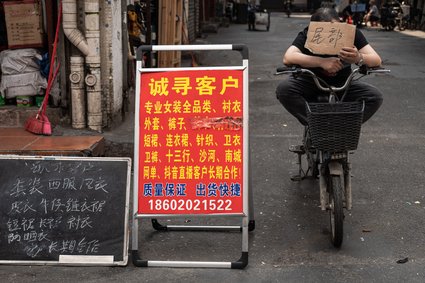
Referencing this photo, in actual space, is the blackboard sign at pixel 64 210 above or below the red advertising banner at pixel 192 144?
below

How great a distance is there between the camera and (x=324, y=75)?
16.6 ft

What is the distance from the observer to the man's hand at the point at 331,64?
4738 mm

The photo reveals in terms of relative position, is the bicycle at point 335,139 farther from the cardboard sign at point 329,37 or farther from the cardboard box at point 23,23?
the cardboard box at point 23,23

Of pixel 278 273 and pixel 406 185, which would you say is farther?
pixel 406 185

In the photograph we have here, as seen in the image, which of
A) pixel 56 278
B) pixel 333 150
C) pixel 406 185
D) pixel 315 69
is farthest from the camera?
pixel 406 185

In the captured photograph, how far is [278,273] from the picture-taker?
13.6 feet

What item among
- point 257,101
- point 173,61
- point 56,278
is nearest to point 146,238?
point 56,278

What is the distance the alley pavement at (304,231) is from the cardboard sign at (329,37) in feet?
4.92

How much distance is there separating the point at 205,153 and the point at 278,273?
100 centimetres

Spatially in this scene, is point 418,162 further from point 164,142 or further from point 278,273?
point 164,142

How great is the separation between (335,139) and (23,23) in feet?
15.7

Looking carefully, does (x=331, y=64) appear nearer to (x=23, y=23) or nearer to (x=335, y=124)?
(x=335, y=124)

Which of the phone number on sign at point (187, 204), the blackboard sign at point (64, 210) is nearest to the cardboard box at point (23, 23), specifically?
the blackboard sign at point (64, 210)

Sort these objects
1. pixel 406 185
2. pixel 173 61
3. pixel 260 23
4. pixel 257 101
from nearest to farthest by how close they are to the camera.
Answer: pixel 406 185
pixel 257 101
pixel 173 61
pixel 260 23
